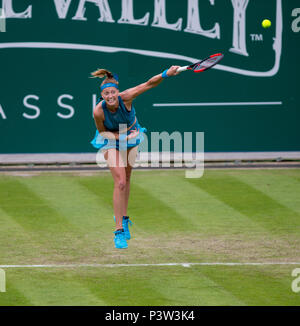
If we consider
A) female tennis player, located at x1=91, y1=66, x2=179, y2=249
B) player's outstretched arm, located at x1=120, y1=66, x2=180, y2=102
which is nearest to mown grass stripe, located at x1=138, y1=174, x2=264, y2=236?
female tennis player, located at x1=91, y1=66, x2=179, y2=249

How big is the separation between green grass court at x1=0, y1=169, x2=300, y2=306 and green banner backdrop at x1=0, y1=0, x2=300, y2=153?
68.0 inches

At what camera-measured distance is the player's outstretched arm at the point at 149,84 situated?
866 cm

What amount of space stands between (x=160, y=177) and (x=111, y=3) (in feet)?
13.7

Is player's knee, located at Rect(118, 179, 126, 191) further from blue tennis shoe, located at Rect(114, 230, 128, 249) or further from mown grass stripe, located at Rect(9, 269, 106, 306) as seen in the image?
mown grass stripe, located at Rect(9, 269, 106, 306)

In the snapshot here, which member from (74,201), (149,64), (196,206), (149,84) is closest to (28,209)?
(74,201)

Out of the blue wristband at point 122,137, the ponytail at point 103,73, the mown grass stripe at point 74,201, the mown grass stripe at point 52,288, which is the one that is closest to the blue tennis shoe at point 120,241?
the mown grass stripe at point 52,288

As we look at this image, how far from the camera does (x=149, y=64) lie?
16.3 meters

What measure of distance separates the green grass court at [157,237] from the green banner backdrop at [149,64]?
1.73 m

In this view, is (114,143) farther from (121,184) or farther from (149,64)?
(149,64)

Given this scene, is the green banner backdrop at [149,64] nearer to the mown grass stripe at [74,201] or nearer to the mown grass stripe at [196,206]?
the mown grass stripe at [74,201]

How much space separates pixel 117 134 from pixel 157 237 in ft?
5.67

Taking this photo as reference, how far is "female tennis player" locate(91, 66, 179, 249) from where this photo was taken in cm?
909

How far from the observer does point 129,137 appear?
9.37 metres

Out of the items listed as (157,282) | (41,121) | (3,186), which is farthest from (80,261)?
(41,121)
